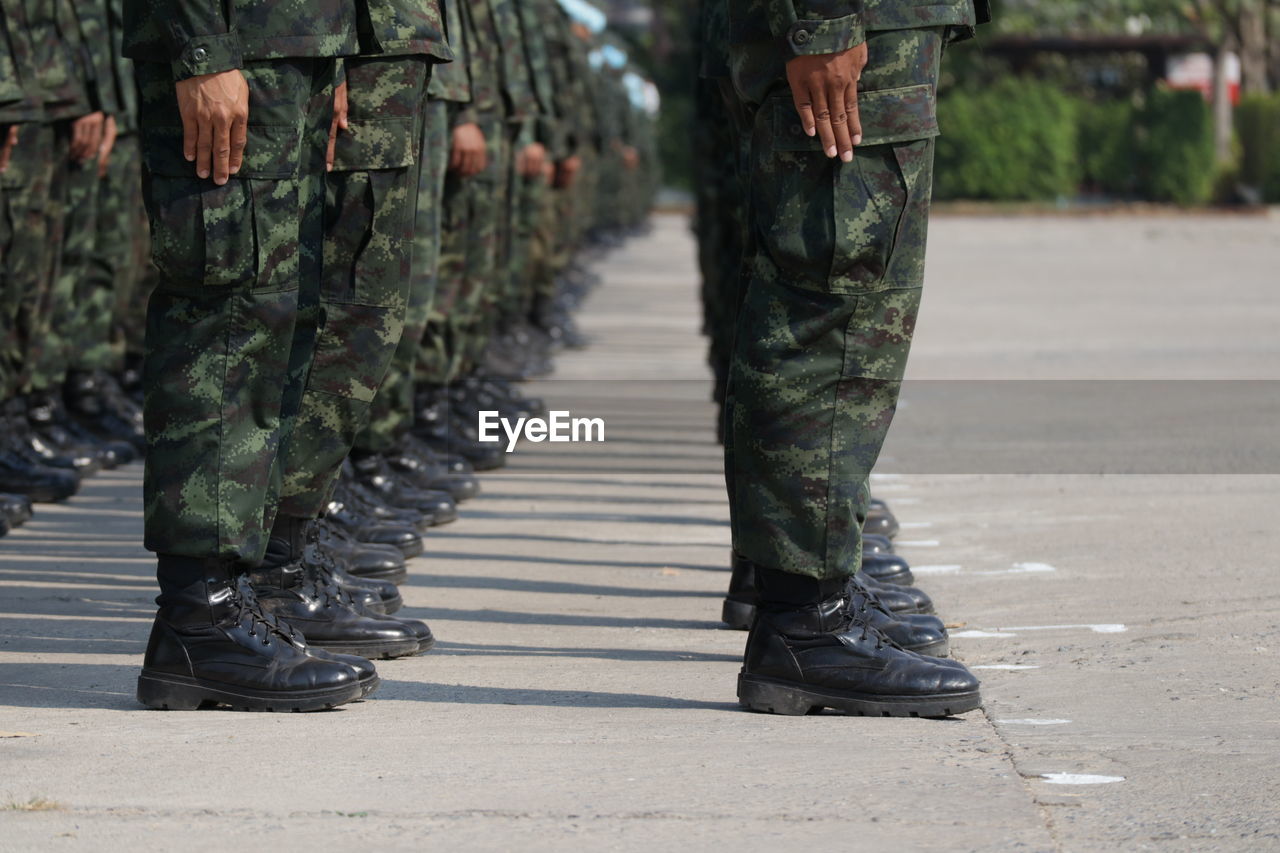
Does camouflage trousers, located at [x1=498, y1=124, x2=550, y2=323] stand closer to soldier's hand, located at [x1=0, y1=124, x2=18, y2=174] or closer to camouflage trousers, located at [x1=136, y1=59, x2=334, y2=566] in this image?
soldier's hand, located at [x1=0, y1=124, x2=18, y2=174]

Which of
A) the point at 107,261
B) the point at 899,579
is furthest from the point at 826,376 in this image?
the point at 107,261

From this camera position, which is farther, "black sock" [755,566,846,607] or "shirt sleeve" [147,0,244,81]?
"black sock" [755,566,846,607]

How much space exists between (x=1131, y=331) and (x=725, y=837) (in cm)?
1127

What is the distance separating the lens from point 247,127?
3.77 m

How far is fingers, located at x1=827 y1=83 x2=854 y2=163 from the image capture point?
12.0 feet

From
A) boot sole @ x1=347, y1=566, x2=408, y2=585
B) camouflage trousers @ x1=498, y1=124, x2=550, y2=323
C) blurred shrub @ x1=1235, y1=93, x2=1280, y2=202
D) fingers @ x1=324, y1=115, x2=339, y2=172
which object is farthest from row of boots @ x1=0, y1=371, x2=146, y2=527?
blurred shrub @ x1=1235, y1=93, x2=1280, y2=202

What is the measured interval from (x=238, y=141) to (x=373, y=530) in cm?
207

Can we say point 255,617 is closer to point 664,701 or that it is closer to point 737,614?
point 664,701

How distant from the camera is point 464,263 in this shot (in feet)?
24.2

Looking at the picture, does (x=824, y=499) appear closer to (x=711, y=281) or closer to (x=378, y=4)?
(x=378, y=4)

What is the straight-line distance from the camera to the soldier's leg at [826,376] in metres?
3.75

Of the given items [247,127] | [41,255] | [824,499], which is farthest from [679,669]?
[41,255]

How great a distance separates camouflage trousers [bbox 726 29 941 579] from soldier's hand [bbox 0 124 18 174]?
3.22m

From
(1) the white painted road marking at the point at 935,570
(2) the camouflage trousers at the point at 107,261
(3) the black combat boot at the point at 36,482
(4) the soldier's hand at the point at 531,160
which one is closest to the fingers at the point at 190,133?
(1) the white painted road marking at the point at 935,570
